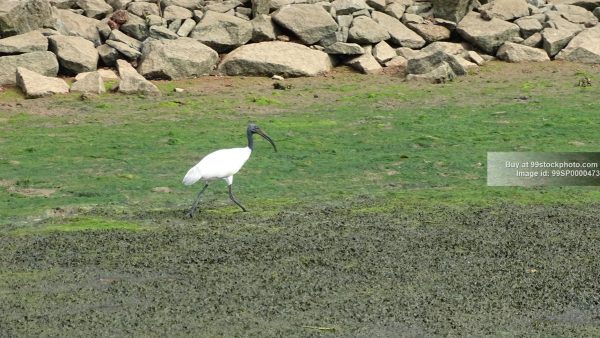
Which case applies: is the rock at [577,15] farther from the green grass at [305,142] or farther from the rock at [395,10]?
the green grass at [305,142]

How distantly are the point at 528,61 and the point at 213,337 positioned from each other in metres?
17.1

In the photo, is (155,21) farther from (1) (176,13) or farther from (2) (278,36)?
(2) (278,36)

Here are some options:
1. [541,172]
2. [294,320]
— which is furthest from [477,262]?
[541,172]

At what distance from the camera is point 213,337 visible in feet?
28.6

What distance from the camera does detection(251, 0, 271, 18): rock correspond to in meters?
24.7

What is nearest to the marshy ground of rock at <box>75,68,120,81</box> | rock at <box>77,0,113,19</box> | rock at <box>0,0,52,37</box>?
rock at <box>75,68,120,81</box>

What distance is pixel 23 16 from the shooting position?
22.7 m

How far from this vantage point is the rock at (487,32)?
24859 mm

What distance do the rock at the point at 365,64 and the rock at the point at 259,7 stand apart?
7.71ft

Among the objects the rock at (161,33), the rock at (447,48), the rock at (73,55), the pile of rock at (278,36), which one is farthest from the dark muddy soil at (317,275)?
the rock at (447,48)

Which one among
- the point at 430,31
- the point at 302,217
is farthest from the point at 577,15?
the point at 302,217

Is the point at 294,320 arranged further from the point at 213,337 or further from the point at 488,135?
the point at 488,135

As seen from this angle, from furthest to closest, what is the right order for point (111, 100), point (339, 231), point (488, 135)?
point (111, 100) → point (488, 135) → point (339, 231)

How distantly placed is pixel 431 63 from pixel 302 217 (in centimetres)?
1055
